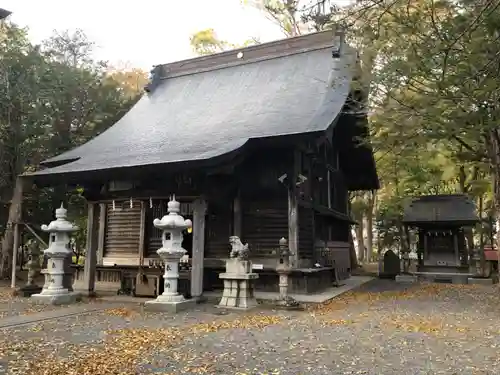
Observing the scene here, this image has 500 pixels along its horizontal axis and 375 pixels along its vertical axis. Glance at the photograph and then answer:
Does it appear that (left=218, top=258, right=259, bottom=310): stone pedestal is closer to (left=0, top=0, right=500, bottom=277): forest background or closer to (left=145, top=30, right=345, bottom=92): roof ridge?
(left=0, top=0, right=500, bottom=277): forest background

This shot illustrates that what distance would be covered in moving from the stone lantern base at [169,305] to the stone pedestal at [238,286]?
0.76 m

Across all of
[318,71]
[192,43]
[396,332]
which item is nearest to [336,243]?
[318,71]

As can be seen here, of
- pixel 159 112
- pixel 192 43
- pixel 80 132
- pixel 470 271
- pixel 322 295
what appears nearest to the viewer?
pixel 322 295

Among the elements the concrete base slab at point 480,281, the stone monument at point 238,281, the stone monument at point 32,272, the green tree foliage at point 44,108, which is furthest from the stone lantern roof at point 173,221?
the concrete base slab at point 480,281

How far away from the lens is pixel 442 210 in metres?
15.9

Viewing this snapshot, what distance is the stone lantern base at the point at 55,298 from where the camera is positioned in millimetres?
8750

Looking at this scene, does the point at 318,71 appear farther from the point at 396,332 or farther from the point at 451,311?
the point at 396,332

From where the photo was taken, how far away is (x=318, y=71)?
13133 mm

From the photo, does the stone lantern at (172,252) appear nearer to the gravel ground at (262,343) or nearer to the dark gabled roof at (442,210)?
the gravel ground at (262,343)

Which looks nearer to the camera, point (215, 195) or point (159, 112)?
point (215, 195)

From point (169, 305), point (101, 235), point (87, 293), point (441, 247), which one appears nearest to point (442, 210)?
point (441, 247)

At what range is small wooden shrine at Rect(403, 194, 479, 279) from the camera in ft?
51.0

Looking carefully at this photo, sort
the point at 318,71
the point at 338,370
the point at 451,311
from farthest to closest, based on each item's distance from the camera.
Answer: the point at 318,71 → the point at 451,311 → the point at 338,370

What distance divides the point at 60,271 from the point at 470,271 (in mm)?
14193
